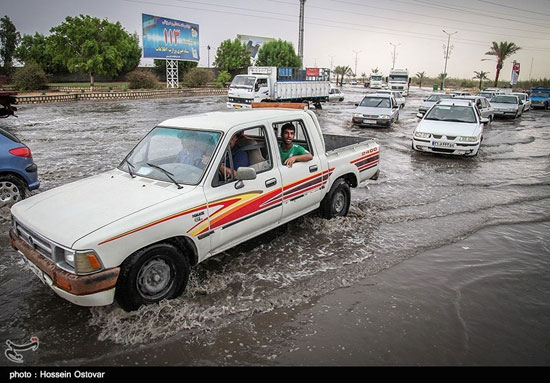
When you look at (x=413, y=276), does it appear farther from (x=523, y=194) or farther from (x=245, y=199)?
(x=523, y=194)

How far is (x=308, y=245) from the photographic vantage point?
19.3ft

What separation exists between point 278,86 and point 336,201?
2091 centimetres

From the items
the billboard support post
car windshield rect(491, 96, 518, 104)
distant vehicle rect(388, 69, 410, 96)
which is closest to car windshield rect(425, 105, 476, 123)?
car windshield rect(491, 96, 518, 104)

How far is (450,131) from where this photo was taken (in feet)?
40.6

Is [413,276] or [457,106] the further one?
[457,106]

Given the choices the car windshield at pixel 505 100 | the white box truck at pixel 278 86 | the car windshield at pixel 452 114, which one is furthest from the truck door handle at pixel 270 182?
the car windshield at pixel 505 100

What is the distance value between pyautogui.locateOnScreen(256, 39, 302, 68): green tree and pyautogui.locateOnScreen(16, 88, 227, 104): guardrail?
22546 mm

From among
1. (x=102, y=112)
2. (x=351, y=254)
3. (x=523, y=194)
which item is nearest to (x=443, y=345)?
(x=351, y=254)

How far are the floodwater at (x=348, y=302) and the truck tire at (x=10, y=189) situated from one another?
28cm

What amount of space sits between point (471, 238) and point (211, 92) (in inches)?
1758

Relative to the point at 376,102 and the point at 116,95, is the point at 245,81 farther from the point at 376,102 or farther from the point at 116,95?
the point at 116,95

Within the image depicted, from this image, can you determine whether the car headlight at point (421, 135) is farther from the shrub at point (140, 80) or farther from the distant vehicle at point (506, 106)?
the shrub at point (140, 80)

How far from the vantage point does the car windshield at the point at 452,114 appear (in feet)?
43.1

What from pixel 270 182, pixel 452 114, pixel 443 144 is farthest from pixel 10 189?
pixel 452 114
